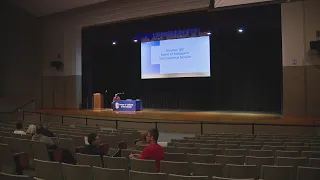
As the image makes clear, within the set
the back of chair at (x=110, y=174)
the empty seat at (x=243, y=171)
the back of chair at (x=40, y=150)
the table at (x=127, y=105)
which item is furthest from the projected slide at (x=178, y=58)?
the back of chair at (x=110, y=174)

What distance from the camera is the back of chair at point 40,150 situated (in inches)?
234

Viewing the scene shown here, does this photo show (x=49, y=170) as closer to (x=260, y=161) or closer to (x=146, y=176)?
(x=146, y=176)

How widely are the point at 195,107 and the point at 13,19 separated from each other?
1385cm

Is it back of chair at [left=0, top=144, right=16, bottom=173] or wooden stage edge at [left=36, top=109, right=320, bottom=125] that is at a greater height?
wooden stage edge at [left=36, top=109, right=320, bottom=125]

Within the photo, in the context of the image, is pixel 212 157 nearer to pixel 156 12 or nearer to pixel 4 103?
pixel 156 12

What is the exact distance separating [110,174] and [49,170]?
97 centimetres

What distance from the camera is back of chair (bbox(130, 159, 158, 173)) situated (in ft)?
14.8

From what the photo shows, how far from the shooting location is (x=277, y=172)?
4055mm

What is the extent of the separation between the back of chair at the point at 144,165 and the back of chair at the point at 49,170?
105 cm

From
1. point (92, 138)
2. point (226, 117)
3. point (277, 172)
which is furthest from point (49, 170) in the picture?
point (226, 117)

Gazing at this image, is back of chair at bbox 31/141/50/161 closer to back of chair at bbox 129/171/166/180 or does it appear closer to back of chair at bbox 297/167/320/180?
back of chair at bbox 129/171/166/180

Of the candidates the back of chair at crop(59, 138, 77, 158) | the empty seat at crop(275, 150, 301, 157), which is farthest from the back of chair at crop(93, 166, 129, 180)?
the empty seat at crop(275, 150, 301, 157)

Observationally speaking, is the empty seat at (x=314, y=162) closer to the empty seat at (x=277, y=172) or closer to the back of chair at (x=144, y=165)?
the empty seat at (x=277, y=172)

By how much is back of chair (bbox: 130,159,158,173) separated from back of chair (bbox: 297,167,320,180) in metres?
1.93
